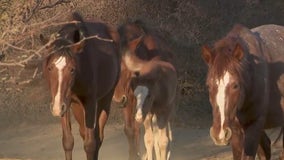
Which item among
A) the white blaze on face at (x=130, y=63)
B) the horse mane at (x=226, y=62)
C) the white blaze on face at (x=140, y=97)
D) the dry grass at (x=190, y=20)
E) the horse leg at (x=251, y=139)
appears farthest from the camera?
the dry grass at (x=190, y=20)

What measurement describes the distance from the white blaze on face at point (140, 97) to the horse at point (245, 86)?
226 centimetres

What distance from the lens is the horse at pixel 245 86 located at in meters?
7.48

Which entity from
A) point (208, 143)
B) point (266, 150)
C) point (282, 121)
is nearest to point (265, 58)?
point (282, 121)

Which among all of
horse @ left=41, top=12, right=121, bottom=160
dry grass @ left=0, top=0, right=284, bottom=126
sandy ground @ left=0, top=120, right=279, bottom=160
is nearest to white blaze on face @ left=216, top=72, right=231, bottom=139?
horse @ left=41, top=12, right=121, bottom=160

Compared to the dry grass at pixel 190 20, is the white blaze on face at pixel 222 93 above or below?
above

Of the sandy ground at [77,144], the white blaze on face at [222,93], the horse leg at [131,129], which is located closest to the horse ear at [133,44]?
the horse leg at [131,129]

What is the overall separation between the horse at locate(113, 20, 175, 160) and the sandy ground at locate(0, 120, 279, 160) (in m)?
1.36

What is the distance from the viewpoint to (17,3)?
30.0ft

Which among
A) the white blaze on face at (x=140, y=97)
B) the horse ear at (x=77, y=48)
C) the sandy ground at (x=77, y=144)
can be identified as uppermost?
the horse ear at (x=77, y=48)

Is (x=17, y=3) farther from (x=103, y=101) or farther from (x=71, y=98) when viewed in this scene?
(x=103, y=101)

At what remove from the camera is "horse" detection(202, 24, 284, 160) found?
24.5ft

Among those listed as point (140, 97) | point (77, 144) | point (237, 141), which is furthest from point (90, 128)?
point (77, 144)

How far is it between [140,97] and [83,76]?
1.39 m

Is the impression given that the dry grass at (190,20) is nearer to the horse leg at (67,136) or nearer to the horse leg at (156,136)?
the horse leg at (156,136)
